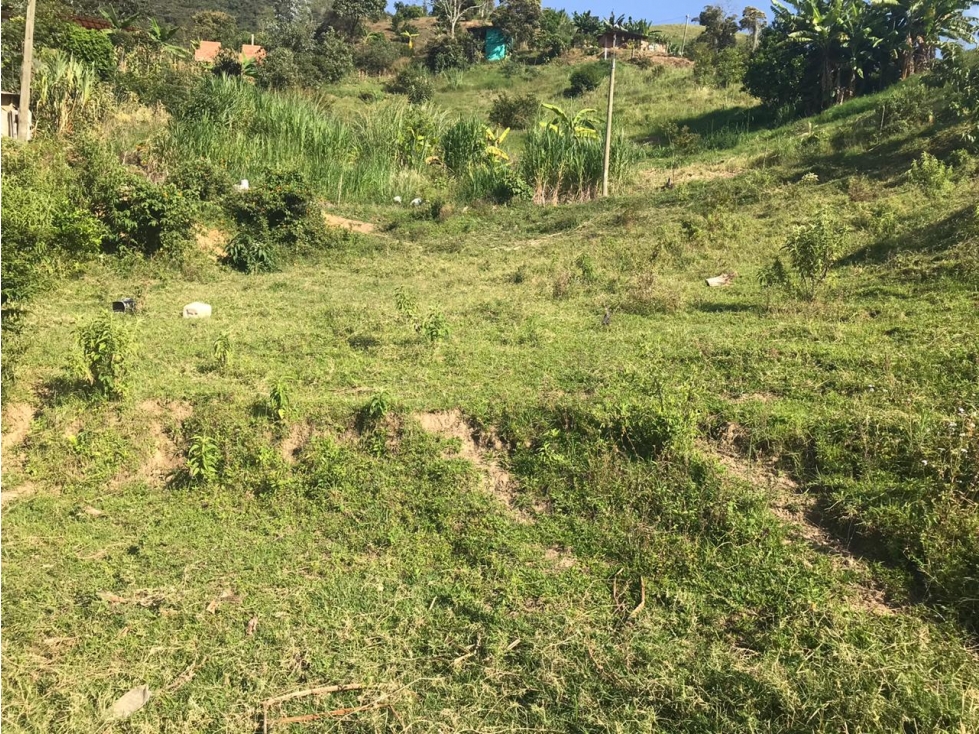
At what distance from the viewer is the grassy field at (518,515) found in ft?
9.75

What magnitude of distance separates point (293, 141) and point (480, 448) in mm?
13316

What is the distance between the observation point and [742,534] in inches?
146

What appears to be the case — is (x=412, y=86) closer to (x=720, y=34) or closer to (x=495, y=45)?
(x=495, y=45)

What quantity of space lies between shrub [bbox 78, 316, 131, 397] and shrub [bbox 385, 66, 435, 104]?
83.7 feet

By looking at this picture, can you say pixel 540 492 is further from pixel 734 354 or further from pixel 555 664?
pixel 734 354

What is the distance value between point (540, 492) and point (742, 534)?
1.30 meters

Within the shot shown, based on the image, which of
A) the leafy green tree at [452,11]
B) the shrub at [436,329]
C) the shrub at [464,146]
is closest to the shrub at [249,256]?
the shrub at [436,329]

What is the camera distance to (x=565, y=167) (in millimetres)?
15578

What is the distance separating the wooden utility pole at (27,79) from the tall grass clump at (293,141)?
2.59 m

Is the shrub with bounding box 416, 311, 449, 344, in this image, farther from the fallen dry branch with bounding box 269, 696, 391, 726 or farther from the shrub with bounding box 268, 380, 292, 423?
the fallen dry branch with bounding box 269, 696, 391, 726

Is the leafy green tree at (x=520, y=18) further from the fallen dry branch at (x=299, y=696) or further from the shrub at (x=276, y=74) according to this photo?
the fallen dry branch at (x=299, y=696)

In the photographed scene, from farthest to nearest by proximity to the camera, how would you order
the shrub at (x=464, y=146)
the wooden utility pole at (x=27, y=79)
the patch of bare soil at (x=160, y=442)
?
the shrub at (x=464, y=146), the wooden utility pole at (x=27, y=79), the patch of bare soil at (x=160, y=442)

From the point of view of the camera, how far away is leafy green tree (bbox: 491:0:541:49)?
3725 centimetres

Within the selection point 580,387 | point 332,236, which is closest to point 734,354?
point 580,387
